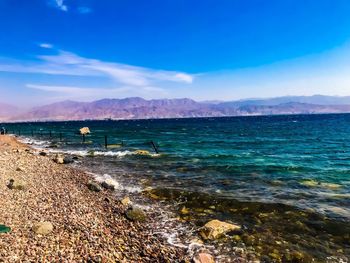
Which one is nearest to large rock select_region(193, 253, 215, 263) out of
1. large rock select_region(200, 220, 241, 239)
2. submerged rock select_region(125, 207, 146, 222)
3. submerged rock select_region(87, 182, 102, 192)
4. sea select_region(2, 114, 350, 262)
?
sea select_region(2, 114, 350, 262)

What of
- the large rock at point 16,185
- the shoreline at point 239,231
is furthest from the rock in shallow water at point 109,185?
the large rock at point 16,185

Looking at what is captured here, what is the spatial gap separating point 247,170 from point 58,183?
15.8 m

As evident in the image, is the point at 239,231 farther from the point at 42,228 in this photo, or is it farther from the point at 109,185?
the point at 109,185

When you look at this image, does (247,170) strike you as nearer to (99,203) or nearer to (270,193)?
(270,193)

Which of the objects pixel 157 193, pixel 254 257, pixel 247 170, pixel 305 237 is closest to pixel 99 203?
pixel 157 193

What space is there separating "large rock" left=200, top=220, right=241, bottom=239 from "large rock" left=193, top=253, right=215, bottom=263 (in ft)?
7.15

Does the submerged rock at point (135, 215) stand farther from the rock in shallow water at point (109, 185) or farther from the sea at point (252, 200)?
the rock in shallow water at point (109, 185)

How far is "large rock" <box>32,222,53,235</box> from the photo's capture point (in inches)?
456

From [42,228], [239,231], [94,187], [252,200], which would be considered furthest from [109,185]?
[239,231]

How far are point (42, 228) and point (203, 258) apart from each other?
603 centimetres

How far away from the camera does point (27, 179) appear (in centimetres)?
2153

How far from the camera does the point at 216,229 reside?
13.3 m

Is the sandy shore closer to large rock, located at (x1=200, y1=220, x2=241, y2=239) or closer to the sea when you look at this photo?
the sea

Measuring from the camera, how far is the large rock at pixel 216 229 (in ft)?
42.7
